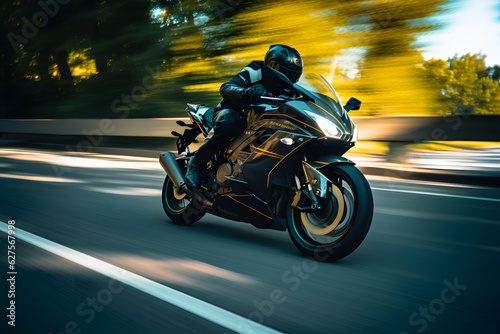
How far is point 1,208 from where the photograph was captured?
564 centimetres

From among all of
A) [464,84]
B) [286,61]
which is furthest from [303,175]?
[464,84]

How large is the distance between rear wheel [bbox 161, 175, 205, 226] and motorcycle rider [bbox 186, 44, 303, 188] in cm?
29

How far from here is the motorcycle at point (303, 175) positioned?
3.57 m

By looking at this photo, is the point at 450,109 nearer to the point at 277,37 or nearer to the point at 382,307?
the point at 277,37

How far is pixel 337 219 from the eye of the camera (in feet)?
11.8

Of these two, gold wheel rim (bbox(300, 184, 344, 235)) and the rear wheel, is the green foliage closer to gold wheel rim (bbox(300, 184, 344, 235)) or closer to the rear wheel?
the rear wheel

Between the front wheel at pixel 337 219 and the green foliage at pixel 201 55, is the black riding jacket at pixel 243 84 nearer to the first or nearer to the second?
the front wheel at pixel 337 219

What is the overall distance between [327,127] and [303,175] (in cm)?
42

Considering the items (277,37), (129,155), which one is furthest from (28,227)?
(277,37)

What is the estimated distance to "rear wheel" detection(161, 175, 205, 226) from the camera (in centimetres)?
487

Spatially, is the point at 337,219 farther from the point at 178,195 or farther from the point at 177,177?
the point at 178,195

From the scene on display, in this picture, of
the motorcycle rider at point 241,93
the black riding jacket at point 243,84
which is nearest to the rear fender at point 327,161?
the motorcycle rider at point 241,93

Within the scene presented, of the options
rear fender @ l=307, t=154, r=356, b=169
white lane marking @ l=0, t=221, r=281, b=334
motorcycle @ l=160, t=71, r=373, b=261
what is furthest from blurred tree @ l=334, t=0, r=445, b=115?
white lane marking @ l=0, t=221, r=281, b=334

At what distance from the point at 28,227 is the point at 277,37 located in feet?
33.5
